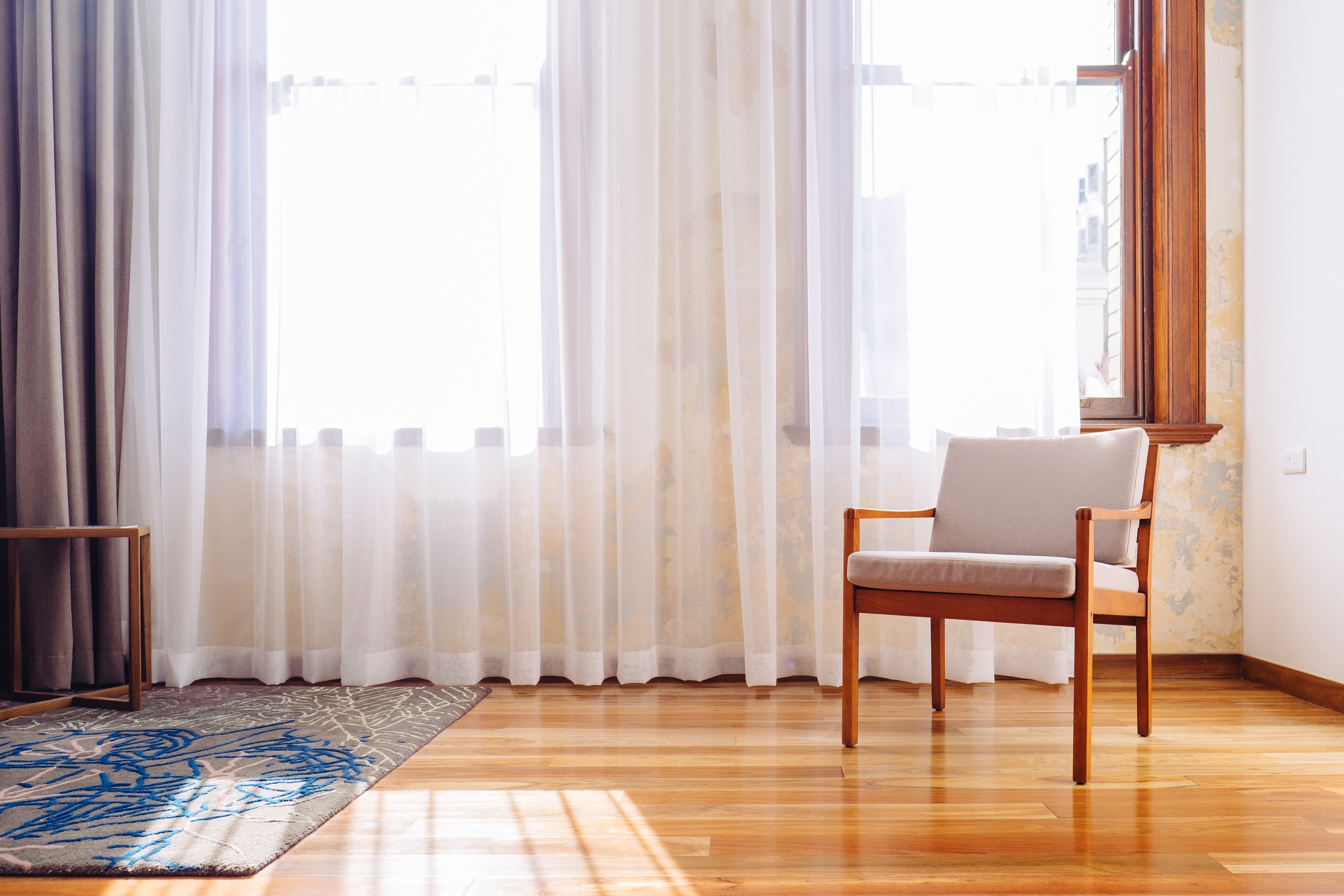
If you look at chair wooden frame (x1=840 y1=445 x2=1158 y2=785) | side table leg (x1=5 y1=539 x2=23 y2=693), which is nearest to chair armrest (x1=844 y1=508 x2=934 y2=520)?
chair wooden frame (x1=840 y1=445 x2=1158 y2=785)

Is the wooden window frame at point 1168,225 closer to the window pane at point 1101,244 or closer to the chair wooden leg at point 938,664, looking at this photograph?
the window pane at point 1101,244

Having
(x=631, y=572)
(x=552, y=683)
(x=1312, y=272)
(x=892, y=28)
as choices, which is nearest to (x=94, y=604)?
(x=552, y=683)

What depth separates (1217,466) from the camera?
9.42 ft

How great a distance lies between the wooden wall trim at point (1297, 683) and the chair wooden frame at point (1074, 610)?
0.53 meters

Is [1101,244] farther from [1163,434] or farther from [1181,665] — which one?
[1181,665]

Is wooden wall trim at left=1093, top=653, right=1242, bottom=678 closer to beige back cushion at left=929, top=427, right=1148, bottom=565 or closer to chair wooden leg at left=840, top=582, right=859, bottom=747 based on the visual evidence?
beige back cushion at left=929, top=427, right=1148, bottom=565

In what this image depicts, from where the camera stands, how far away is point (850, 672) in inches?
81.5

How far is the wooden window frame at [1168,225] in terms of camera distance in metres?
2.86

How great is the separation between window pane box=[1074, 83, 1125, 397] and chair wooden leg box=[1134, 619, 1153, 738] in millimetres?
1124

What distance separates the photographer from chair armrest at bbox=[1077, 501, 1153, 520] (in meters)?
1.83

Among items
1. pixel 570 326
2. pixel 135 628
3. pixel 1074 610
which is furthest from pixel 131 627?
pixel 1074 610

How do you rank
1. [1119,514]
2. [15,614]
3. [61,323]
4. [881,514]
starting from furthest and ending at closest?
[61,323], [15,614], [881,514], [1119,514]

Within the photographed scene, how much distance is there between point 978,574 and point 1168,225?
177 centimetres

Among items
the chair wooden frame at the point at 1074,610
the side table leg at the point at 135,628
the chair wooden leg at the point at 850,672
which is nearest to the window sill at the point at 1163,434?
the chair wooden frame at the point at 1074,610
